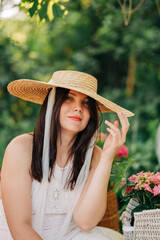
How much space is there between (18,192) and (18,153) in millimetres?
Answer: 238

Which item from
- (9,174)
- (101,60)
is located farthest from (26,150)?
(101,60)

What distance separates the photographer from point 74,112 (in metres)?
2.11

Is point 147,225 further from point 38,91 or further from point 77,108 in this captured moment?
point 38,91

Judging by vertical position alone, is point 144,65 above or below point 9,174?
below

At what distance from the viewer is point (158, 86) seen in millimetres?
6988

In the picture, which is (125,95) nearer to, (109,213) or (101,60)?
(101,60)

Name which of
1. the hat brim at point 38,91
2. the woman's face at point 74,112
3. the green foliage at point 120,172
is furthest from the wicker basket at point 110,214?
the woman's face at point 74,112

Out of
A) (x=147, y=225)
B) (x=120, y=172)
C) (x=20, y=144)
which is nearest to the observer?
(x=147, y=225)

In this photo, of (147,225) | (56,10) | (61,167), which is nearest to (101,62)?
(56,10)

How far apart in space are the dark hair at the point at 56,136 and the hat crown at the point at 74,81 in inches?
2.7

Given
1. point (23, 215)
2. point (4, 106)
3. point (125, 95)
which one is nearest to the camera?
point (23, 215)

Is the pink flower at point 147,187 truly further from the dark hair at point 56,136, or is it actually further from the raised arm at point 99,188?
the dark hair at point 56,136

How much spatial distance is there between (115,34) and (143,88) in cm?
137

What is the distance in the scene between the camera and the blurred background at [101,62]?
20.4 ft
